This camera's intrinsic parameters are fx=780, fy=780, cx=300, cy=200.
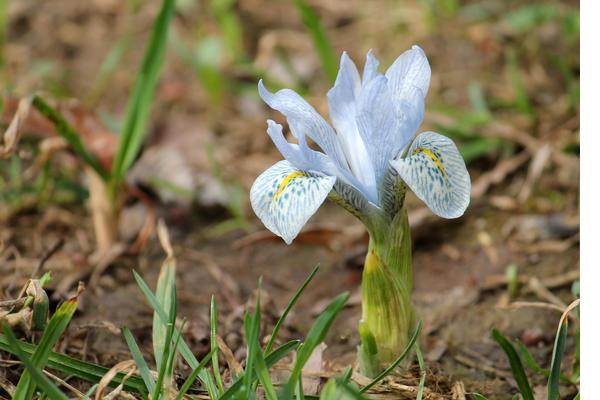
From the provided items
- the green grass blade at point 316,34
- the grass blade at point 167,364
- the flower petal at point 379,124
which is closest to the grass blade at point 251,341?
the grass blade at point 167,364

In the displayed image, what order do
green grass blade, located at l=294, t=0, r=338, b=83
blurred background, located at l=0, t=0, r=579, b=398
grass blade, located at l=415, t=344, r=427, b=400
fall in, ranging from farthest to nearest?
green grass blade, located at l=294, t=0, r=338, b=83
blurred background, located at l=0, t=0, r=579, b=398
grass blade, located at l=415, t=344, r=427, b=400

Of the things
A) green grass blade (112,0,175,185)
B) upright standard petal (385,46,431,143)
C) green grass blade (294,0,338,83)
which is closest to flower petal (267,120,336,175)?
upright standard petal (385,46,431,143)

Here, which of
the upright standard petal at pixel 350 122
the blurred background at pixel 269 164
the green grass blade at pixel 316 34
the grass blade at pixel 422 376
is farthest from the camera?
the green grass blade at pixel 316 34

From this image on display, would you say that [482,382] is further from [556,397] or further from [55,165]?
[55,165]

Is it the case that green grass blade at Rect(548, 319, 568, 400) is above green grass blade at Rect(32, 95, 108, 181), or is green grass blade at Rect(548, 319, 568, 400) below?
below

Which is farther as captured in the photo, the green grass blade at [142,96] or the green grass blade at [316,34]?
the green grass blade at [316,34]

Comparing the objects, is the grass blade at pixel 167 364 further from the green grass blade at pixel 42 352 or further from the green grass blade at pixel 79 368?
the green grass blade at pixel 42 352

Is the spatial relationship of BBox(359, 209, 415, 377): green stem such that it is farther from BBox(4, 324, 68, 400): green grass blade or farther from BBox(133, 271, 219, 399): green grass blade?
BBox(4, 324, 68, 400): green grass blade
